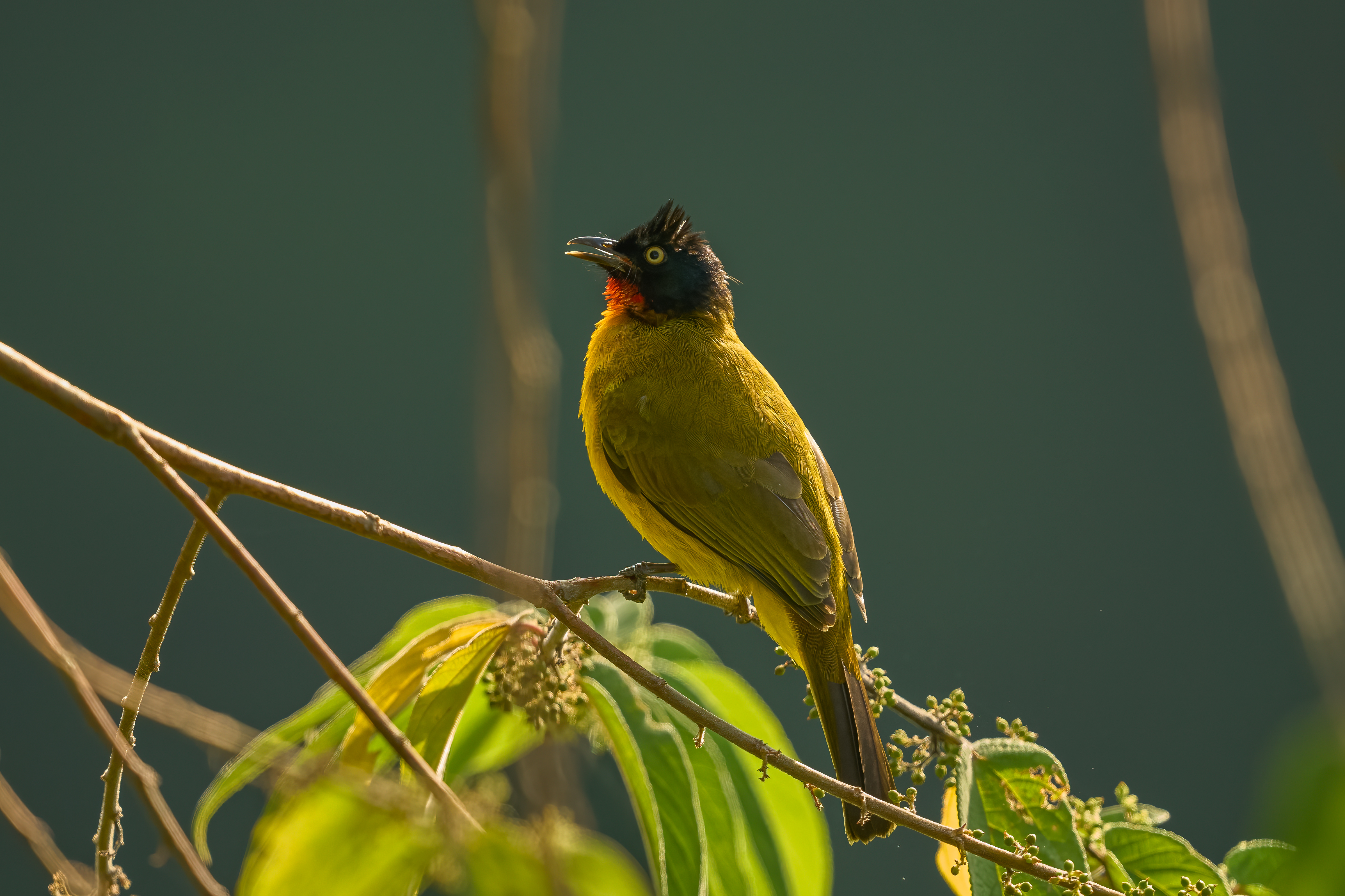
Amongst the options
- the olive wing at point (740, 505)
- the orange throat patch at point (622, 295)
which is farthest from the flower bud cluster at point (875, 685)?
the orange throat patch at point (622, 295)

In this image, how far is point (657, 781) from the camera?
1.47 meters

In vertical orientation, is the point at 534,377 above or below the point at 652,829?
above

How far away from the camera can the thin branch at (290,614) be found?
0.82 m

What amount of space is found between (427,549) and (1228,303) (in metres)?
0.87

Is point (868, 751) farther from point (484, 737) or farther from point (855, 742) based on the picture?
point (484, 737)

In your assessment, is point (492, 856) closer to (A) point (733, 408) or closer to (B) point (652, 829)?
(B) point (652, 829)

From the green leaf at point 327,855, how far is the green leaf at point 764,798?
0.56 m

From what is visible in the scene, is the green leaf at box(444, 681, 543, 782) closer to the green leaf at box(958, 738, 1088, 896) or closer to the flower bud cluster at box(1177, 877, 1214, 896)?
the green leaf at box(958, 738, 1088, 896)

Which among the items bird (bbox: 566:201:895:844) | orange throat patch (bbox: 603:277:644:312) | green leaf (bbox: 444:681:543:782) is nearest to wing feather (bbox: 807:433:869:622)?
bird (bbox: 566:201:895:844)

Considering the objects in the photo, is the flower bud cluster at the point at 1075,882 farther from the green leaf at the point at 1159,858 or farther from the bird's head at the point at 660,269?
the bird's head at the point at 660,269

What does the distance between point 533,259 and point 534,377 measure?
0.23ft

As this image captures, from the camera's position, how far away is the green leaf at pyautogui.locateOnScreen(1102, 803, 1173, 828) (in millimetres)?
1600

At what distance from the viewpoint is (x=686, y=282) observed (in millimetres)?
2773

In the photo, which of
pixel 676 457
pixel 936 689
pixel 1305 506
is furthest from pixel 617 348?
pixel 1305 506
